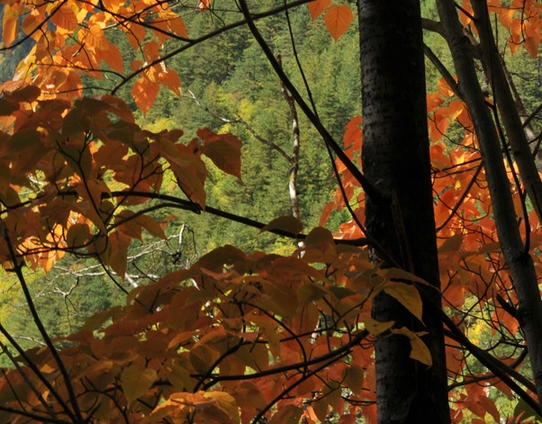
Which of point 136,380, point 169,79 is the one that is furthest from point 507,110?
point 169,79

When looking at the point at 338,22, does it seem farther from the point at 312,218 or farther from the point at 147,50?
the point at 312,218

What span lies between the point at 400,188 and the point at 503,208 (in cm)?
21

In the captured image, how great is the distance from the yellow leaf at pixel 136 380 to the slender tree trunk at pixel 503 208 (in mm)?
574

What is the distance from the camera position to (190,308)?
3.15 ft

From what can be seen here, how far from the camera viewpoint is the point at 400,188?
1.05 meters

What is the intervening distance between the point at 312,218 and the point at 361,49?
43.3m

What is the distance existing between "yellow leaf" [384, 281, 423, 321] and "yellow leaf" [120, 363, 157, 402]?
302 mm

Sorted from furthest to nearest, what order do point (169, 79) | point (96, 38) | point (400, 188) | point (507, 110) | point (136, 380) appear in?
point (169, 79) → point (96, 38) → point (507, 110) → point (400, 188) → point (136, 380)

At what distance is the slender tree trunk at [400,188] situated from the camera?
978 millimetres

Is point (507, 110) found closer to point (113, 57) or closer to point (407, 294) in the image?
point (407, 294)

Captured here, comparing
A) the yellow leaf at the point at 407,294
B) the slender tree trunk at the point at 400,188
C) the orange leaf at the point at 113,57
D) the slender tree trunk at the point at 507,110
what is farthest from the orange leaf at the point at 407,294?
the orange leaf at the point at 113,57

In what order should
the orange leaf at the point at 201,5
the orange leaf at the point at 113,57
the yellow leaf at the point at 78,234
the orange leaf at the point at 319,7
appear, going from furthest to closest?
the orange leaf at the point at 201,5 < the orange leaf at the point at 113,57 < the orange leaf at the point at 319,7 < the yellow leaf at the point at 78,234

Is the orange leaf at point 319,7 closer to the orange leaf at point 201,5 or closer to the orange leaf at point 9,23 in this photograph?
the orange leaf at point 201,5

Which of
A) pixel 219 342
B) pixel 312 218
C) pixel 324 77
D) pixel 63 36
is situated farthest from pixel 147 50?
pixel 324 77
